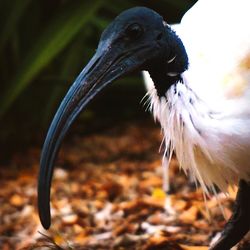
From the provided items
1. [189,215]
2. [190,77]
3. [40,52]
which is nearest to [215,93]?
[190,77]

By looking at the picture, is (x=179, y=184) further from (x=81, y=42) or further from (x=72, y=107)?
(x=72, y=107)

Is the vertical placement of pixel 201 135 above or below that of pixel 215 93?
below

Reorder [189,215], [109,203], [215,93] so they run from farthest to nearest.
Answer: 1. [109,203]
2. [189,215]
3. [215,93]

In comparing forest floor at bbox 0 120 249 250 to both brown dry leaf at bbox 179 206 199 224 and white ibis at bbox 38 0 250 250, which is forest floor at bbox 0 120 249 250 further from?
white ibis at bbox 38 0 250 250

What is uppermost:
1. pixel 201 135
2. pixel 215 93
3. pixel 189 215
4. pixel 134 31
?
pixel 134 31

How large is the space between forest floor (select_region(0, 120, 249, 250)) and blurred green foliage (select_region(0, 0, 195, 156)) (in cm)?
26

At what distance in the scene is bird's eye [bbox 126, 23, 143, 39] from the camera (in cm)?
189

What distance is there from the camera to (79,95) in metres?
1.88

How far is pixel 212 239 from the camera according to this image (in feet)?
8.09

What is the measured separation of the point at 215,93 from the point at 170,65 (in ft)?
0.56

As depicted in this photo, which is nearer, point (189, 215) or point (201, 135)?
point (201, 135)

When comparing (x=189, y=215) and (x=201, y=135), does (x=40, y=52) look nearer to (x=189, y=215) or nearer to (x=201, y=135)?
(x=189, y=215)

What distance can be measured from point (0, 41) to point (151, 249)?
1.96 metres

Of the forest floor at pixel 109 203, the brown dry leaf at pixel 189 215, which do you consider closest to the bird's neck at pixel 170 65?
the forest floor at pixel 109 203
